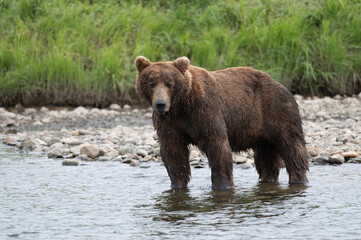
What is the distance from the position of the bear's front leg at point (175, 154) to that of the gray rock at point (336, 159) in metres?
2.14

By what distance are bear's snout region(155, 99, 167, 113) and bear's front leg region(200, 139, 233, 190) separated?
25.0 inches

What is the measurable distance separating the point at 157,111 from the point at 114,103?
8003 mm

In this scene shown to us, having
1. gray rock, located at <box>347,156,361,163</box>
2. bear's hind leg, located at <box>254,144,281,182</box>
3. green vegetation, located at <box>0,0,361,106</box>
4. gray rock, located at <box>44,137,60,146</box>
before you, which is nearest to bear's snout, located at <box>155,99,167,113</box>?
bear's hind leg, located at <box>254,144,281,182</box>

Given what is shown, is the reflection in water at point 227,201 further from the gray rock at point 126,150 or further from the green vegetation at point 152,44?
the green vegetation at point 152,44

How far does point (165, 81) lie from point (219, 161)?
94 centimetres

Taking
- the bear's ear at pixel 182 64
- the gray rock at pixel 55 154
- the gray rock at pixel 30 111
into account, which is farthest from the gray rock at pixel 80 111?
the bear's ear at pixel 182 64

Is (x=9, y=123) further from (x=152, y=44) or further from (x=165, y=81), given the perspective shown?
(x=165, y=81)

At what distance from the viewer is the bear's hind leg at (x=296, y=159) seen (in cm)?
680

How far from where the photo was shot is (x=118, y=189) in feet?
22.2

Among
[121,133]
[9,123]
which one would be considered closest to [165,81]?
[121,133]

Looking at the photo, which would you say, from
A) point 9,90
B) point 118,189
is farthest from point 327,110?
point 118,189

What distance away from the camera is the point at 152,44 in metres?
14.0

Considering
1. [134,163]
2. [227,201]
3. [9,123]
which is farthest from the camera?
[9,123]

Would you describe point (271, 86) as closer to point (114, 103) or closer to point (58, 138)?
point (58, 138)
